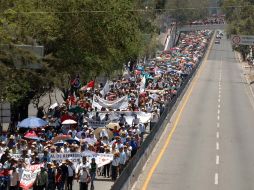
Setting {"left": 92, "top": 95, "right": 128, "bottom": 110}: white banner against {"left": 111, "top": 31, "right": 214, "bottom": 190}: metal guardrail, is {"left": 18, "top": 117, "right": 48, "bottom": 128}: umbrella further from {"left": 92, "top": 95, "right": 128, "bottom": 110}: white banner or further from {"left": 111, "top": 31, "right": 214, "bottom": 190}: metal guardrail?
{"left": 92, "top": 95, "right": 128, "bottom": 110}: white banner

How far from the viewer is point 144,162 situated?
102ft

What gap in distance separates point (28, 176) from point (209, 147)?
14973 mm

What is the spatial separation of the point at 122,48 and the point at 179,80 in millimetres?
22243

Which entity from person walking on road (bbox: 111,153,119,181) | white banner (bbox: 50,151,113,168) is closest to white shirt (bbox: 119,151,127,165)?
person walking on road (bbox: 111,153,119,181)

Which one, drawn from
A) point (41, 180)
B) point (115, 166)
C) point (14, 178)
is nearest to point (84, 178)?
point (41, 180)

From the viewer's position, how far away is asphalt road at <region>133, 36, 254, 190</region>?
2798 cm

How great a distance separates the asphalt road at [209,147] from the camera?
2798 cm

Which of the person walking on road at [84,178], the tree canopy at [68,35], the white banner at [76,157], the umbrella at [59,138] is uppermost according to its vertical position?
the tree canopy at [68,35]

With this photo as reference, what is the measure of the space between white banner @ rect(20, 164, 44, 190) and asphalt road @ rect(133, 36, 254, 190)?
4.36 meters

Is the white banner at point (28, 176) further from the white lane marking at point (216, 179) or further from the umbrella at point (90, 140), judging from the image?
the white lane marking at point (216, 179)

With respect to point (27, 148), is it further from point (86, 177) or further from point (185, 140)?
point (185, 140)

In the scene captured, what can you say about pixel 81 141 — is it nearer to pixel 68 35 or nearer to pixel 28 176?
pixel 28 176

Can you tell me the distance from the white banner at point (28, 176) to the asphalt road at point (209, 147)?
14.3ft

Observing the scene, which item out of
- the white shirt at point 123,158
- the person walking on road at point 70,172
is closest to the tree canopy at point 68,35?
the white shirt at point 123,158
